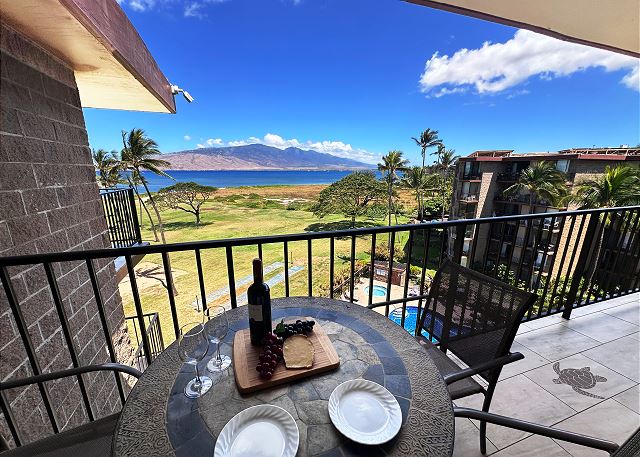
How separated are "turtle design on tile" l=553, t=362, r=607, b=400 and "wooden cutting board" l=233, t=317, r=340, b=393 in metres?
1.79

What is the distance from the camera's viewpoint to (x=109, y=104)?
10.0ft

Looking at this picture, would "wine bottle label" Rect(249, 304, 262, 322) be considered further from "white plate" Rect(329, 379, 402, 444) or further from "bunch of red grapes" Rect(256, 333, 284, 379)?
"white plate" Rect(329, 379, 402, 444)

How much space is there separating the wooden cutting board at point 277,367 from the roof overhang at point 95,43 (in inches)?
60.8

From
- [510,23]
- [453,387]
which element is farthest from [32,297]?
[510,23]

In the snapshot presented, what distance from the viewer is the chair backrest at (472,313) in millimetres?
1104

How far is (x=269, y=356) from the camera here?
0.83 m

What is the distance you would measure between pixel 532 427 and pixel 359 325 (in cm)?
61

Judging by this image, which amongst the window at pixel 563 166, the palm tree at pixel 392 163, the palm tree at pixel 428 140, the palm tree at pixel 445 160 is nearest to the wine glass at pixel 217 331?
the window at pixel 563 166

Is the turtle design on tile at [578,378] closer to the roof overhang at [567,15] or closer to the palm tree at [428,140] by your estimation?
the roof overhang at [567,15]

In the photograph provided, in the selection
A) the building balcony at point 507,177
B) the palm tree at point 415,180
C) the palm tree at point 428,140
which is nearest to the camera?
the building balcony at point 507,177

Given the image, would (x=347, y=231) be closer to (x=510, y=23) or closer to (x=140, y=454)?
(x=140, y=454)

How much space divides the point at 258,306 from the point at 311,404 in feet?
1.17

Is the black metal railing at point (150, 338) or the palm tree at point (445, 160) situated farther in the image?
the palm tree at point (445, 160)

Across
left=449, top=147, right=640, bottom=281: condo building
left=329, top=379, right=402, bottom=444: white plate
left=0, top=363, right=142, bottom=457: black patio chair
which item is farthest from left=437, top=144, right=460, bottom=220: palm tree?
left=0, top=363, right=142, bottom=457: black patio chair
